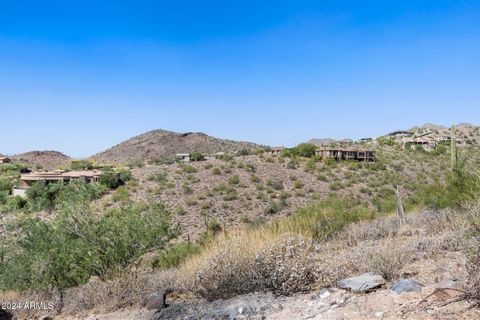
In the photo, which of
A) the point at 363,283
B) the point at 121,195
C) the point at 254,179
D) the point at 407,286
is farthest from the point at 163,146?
the point at 407,286

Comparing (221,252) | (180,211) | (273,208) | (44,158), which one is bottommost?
(273,208)

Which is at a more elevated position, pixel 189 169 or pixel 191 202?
pixel 189 169

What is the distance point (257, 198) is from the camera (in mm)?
34250

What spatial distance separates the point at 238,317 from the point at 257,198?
28469mm

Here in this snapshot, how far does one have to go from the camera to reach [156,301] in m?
7.24

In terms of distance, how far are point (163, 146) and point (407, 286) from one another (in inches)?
3093

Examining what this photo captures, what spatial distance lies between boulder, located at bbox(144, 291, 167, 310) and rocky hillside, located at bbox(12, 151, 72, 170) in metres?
77.1

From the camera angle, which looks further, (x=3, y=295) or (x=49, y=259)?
(x=3, y=295)

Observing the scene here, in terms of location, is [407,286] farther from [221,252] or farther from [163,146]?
[163,146]

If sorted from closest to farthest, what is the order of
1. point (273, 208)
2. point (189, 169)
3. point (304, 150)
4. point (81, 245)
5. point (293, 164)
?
point (81, 245)
point (273, 208)
point (189, 169)
point (293, 164)
point (304, 150)

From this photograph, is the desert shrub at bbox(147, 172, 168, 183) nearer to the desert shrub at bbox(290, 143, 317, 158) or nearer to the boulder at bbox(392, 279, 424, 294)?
the desert shrub at bbox(290, 143, 317, 158)

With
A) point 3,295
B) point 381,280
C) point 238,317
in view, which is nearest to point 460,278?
point 381,280

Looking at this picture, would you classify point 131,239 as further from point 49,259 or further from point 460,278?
point 460,278

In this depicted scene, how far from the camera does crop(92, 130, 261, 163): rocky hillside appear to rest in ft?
259
